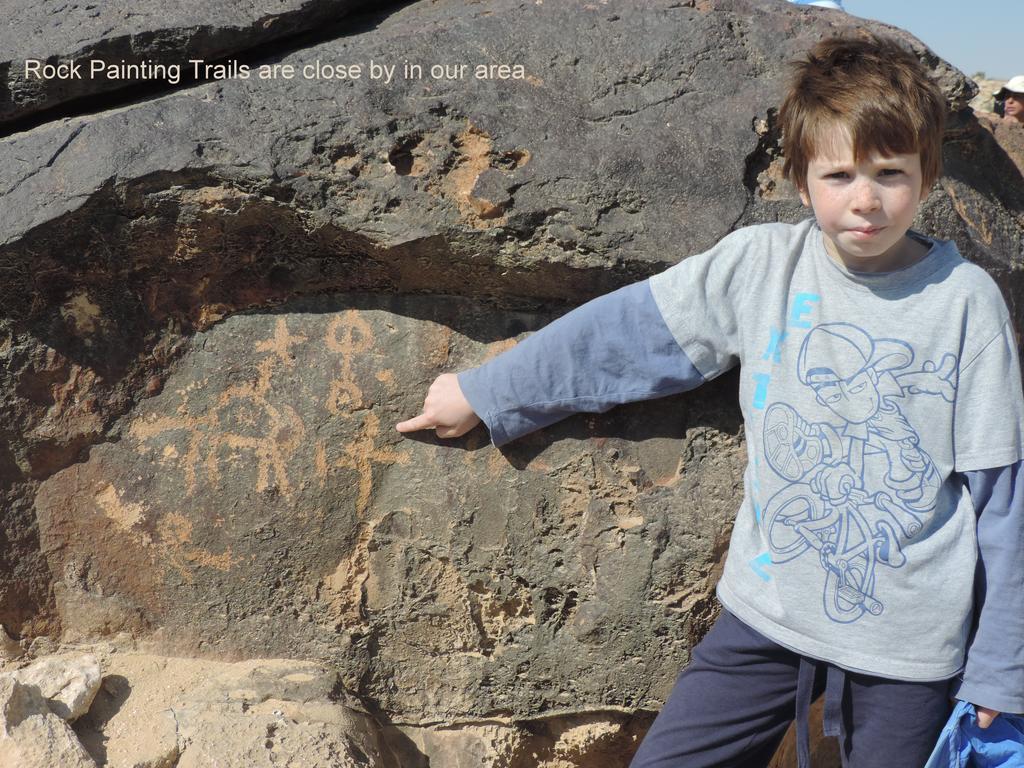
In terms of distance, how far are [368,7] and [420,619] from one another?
1470mm

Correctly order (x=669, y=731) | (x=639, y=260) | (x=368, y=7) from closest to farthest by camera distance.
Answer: (x=669, y=731), (x=639, y=260), (x=368, y=7)

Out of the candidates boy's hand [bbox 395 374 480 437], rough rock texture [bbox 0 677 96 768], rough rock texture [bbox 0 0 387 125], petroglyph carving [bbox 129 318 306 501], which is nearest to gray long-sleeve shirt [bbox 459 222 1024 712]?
boy's hand [bbox 395 374 480 437]

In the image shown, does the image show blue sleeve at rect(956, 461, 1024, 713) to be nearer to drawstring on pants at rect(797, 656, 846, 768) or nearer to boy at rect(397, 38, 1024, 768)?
boy at rect(397, 38, 1024, 768)

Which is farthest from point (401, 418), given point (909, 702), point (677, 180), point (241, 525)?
point (909, 702)

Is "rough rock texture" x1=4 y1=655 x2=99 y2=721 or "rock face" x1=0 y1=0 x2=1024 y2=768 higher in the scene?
"rock face" x1=0 y1=0 x2=1024 y2=768

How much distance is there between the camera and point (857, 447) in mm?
1665

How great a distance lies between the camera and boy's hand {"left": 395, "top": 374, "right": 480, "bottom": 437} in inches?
80.5

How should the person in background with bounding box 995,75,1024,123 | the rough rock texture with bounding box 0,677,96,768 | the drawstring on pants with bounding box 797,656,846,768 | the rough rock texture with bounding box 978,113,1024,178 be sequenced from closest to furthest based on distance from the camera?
the drawstring on pants with bounding box 797,656,846,768
the rough rock texture with bounding box 0,677,96,768
the rough rock texture with bounding box 978,113,1024,178
the person in background with bounding box 995,75,1024,123

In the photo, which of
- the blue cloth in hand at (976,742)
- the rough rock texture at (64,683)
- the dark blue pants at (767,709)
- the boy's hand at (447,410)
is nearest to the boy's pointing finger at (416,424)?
the boy's hand at (447,410)

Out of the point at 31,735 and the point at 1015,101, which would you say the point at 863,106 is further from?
the point at 1015,101

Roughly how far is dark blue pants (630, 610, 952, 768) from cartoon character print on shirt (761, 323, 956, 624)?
138mm

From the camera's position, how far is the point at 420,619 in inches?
88.2

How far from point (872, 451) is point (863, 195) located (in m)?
0.41

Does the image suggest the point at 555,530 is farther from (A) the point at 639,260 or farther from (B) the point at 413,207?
(B) the point at 413,207
